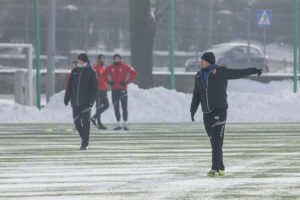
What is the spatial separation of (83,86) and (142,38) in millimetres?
12349

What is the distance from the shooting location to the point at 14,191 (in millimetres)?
10102

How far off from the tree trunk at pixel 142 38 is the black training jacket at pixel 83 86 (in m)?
Answer: 11.9

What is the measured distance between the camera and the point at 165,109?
77.9 ft

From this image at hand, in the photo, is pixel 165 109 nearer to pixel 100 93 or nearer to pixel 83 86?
pixel 100 93

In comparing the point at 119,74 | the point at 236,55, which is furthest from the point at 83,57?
the point at 236,55

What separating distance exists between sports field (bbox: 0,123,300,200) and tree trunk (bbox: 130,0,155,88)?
7.79 metres

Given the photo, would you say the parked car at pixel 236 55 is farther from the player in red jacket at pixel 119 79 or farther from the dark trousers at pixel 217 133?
the dark trousers at pixel 217 133

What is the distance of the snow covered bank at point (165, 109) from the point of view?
2306cm

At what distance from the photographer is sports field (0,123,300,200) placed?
1002 cm

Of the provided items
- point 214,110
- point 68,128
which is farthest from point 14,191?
point 68,128

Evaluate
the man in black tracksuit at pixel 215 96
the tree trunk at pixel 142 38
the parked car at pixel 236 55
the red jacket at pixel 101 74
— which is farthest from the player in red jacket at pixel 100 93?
the parked car at pixel 236 55

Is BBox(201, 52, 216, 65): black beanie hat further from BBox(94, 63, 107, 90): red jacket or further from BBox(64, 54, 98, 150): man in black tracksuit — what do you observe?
BBox(94, 63, 107, 90): red jacket

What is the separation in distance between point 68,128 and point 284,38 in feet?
82.3

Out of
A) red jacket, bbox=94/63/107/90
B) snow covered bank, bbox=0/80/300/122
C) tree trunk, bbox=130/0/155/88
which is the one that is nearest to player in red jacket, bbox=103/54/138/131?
red jacket, bbox=94/63/107/90
